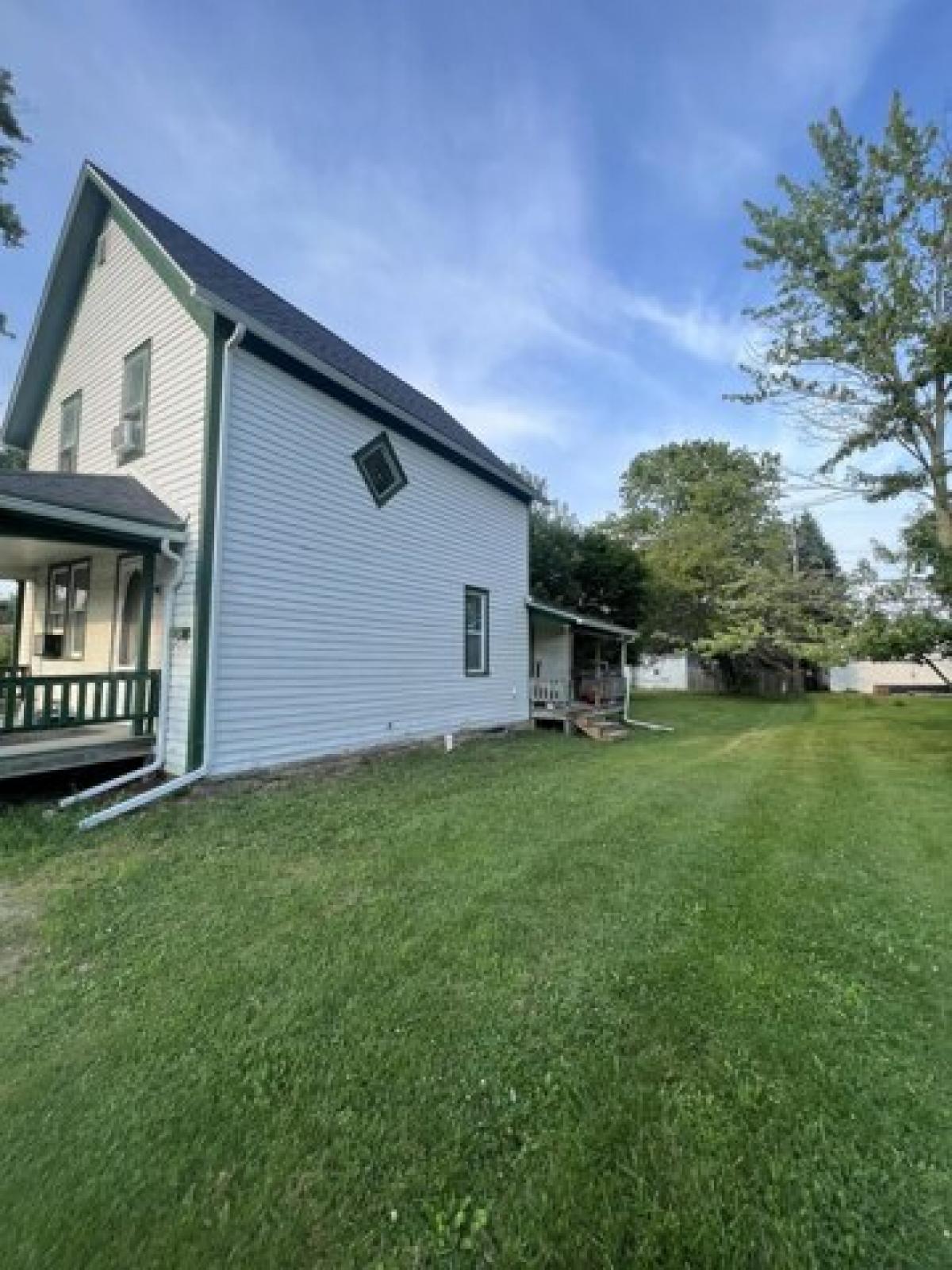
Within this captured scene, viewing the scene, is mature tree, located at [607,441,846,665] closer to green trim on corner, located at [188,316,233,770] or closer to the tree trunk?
the tree trunk

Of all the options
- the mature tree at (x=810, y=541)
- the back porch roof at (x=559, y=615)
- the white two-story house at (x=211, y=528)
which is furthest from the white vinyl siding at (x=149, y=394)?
the mature tree at (x=810, y=541)

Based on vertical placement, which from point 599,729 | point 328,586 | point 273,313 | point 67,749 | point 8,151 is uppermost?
point 8,151

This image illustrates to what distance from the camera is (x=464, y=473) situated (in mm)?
11242

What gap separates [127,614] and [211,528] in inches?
99.9

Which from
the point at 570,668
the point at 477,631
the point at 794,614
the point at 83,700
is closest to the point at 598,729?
the point at 570,668

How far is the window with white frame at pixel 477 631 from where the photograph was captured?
11.4 m

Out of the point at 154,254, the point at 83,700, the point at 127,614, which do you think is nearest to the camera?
the point at 83,700

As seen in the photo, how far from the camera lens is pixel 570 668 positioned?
14.9 m

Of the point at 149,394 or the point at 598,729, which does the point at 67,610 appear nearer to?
the point at 149,394

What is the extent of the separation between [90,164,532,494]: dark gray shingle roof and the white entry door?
363 cm

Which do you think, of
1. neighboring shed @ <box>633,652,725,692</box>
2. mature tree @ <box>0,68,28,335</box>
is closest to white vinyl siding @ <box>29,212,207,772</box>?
mature tree @ <box>0,68,28,335</box>

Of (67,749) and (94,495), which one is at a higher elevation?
(94,495)

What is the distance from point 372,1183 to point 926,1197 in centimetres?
172

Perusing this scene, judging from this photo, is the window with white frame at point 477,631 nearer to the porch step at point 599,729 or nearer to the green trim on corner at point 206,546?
the porch step at point 599,729
